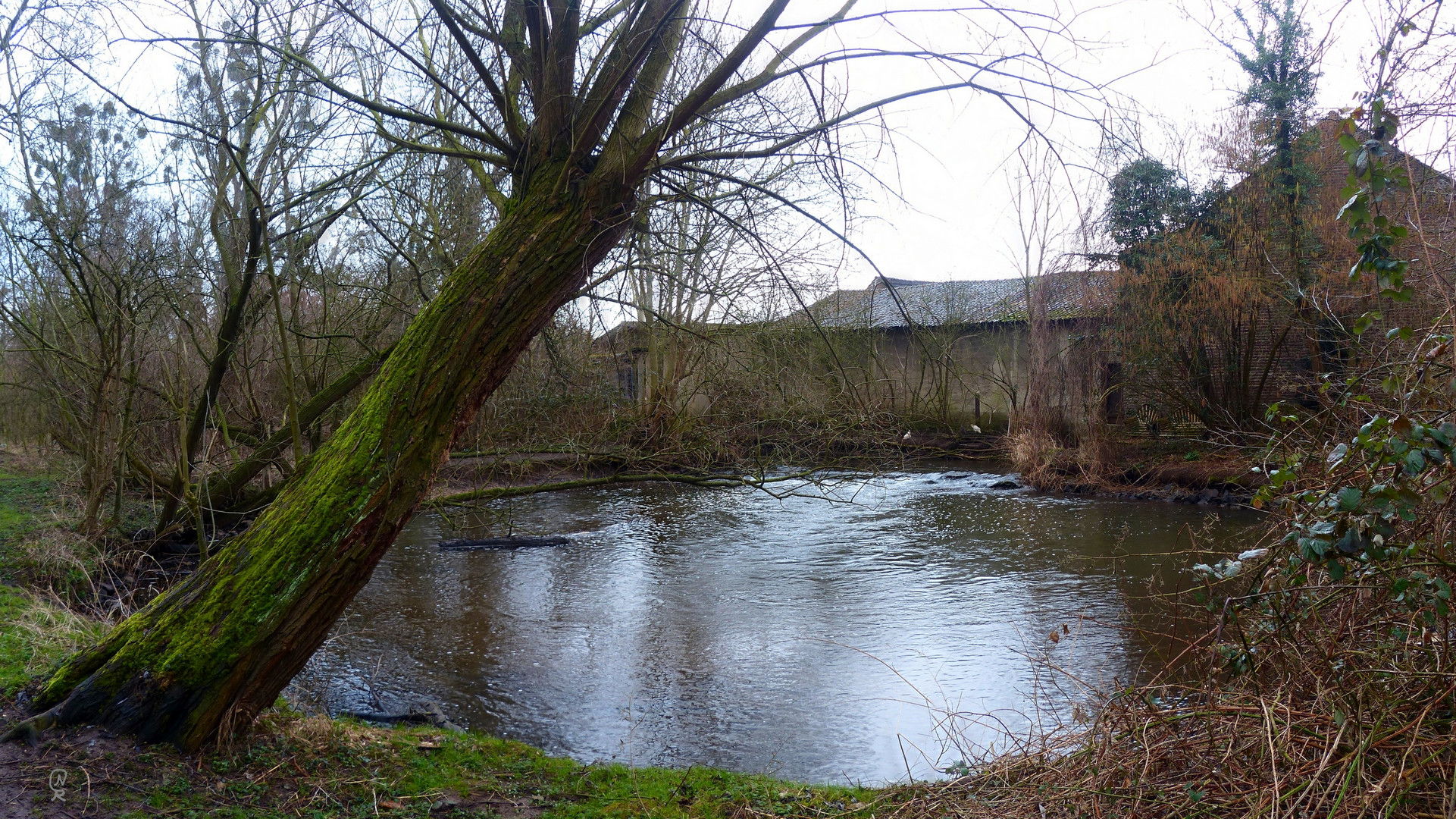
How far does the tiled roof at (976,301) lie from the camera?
62.4 ft

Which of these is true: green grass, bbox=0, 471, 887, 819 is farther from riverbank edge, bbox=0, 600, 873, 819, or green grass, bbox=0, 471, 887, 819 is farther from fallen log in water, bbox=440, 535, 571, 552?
fallen log in water, bbox=440, 535, 571, 552

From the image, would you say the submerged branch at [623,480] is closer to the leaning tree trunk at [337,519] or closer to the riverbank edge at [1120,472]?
the leaning tree trunk at [337,519]

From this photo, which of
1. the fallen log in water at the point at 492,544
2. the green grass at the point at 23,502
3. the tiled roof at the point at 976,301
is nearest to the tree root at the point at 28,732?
the green grass at the point at 23,502

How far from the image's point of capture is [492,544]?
42.9 ft

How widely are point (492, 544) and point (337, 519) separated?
940cm

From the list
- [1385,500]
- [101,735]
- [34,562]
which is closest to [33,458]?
[34,562]

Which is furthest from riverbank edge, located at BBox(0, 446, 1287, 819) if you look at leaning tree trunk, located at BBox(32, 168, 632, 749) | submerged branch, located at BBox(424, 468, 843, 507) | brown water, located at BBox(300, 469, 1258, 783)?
submerged branch, located at BBox(424, 468, 843, 507)

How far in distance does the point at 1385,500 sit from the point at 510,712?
6027 mm

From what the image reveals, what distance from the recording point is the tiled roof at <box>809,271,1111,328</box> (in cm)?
1903

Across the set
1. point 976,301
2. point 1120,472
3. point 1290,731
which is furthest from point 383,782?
point 976,301

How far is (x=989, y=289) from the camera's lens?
97.4 feet

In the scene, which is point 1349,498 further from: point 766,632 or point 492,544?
point 492,544

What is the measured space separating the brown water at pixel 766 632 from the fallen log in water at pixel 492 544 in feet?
0.61

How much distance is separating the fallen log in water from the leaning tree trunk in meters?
8.94
